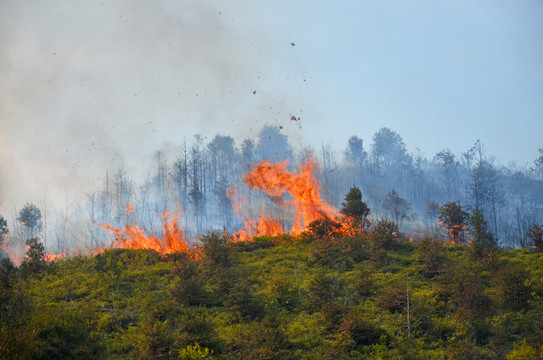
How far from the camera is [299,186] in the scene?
34.6 metres

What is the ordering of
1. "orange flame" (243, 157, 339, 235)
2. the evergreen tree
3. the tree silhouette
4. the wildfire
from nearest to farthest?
the wildfire < the evergreen tree < "orange flame" (243, 157, 339, 235) < the tree silhouette

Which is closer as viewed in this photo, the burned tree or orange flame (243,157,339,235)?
the burned tree

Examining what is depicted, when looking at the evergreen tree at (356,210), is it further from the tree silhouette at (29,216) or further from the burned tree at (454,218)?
the tree silhouette at (29,216)

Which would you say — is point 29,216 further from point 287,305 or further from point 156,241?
point 287,305

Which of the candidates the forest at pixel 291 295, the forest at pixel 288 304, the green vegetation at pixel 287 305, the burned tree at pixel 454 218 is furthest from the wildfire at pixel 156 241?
the burned tree at pixel 454 218

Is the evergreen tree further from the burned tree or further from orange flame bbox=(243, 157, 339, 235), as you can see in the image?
the burned tree

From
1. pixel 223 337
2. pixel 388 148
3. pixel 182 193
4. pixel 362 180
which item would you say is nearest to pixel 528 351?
pixel 223 337

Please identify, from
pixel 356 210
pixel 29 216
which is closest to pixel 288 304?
pixel 356 210

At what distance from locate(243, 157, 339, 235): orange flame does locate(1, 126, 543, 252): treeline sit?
90.0ft

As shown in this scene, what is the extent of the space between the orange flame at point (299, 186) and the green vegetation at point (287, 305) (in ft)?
25.9

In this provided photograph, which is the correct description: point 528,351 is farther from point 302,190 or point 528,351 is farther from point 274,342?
point 302,190

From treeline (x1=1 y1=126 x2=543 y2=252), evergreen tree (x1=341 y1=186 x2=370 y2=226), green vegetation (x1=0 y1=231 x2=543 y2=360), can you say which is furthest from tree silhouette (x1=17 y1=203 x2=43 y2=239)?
evergreen tree (x1=341 y1=186 x2=370 y2=226)

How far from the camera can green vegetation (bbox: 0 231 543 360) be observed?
12607mm

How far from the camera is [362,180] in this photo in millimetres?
88625
